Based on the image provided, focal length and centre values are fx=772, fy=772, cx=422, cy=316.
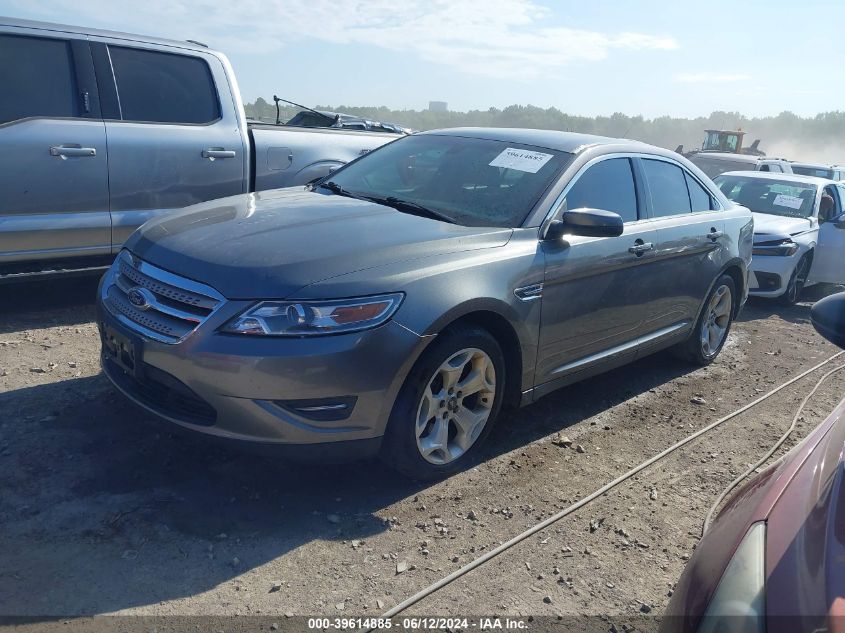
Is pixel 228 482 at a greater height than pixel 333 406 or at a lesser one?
lesser

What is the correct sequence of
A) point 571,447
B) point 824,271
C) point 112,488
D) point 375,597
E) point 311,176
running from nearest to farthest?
point 375,597 → point 112,488 → point 571,447 → point 311,176 → point 824,271

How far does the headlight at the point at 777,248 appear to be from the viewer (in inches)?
339

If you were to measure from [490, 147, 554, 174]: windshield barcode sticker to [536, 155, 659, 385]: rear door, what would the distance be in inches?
8.9

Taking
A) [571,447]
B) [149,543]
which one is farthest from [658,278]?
[149,543]

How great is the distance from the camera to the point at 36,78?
17.6ft

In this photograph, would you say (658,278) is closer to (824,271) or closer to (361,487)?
(361,487)

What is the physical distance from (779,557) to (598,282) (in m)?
2.87

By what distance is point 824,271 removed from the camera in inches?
373

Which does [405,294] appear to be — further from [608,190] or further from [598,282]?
[608,190]

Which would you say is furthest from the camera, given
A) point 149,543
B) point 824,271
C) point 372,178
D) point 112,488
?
point 824,271

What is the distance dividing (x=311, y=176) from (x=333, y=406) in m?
3.92

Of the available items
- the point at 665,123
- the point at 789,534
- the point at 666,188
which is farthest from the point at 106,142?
the point at 665,123

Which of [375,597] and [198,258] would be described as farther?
[198,258]

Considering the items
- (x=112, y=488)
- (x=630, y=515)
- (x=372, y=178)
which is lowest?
(x=630, y=515)
